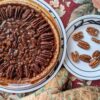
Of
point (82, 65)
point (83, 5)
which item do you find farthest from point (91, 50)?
point (83, 5)

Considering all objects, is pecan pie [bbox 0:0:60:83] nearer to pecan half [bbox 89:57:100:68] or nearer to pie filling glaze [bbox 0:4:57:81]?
→ pie filling glaze [bbox 0:4:57:81]

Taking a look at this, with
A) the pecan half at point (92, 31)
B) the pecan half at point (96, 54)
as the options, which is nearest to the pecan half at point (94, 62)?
the pecan half at point (96, 54)

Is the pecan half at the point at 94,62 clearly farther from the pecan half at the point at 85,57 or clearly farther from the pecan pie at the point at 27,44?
the pecan pie at the point at 27,44

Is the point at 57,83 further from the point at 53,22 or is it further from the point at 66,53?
the point at 53,22

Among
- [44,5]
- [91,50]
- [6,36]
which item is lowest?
[91,50]

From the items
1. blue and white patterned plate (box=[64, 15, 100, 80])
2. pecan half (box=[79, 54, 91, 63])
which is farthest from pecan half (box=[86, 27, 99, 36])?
pecan half (box=[79, 54, 91, 63])

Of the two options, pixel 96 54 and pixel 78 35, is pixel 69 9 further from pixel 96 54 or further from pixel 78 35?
pixel 96 54

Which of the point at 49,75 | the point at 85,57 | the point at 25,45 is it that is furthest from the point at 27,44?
the point at 85,57
